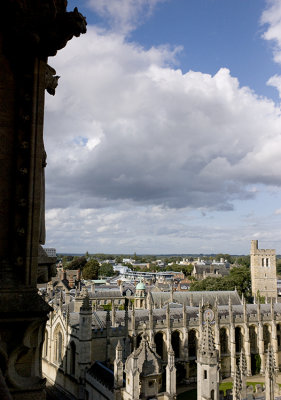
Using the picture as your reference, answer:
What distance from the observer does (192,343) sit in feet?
150

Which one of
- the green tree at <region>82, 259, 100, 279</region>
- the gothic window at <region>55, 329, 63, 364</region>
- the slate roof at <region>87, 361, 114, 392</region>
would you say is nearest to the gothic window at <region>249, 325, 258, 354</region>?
the gothic window at <region>55, 329, 63, 364</region>

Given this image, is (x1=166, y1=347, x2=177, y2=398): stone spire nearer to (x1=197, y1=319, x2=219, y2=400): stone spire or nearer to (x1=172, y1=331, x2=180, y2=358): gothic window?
(x1=197, y1=319, x2=219, y2=400): stone spire

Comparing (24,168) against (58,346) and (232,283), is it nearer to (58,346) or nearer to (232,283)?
(58,346)

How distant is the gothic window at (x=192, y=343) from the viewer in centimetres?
4538

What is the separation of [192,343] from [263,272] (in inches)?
1867

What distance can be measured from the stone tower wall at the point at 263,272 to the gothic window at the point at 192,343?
44725 mm

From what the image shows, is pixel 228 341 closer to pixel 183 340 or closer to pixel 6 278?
pixel 183 340

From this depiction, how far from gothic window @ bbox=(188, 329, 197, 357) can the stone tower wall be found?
147 feet

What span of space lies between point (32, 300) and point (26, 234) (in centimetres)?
92

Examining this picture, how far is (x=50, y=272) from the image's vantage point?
6.06m

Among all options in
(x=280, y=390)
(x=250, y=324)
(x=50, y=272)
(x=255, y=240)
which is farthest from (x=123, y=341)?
(x=255, y=240)

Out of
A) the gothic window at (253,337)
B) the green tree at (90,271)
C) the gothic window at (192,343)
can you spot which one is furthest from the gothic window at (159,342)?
the green tree at (90,271)

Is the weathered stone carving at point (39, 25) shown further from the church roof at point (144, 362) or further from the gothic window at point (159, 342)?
the gothic window at point (159, 342)

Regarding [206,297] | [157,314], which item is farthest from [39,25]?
[206,297]
